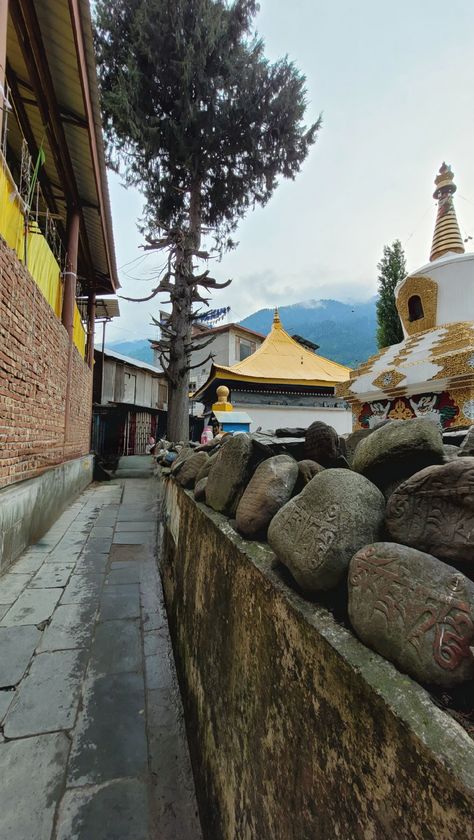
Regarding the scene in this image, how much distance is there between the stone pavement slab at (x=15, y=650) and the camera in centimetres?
201

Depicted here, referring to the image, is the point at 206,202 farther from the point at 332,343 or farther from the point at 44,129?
the point at 332,343

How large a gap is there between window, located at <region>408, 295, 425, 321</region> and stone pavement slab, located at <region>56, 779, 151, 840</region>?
6.94 m

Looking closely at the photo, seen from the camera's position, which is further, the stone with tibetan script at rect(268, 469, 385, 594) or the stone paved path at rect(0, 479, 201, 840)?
the stone paved path at rect(0, 479, 201, 840)

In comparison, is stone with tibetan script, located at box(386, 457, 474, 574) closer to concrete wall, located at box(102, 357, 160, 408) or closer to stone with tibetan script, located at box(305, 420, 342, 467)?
stone with tibetan script, located at box(305, 420, 342, 467)

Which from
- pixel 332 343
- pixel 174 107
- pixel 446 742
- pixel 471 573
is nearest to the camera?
pixel 446 742

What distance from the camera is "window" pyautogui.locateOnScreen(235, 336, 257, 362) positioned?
25.0 metres

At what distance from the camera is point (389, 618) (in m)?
0.69

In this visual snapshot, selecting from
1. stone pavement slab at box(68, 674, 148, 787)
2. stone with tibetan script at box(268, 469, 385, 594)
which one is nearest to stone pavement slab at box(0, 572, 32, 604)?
stone pavement slab at box(68, 674, 148, 787)

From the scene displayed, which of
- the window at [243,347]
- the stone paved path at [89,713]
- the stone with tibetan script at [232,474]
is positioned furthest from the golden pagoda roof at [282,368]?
the window at [243,347]

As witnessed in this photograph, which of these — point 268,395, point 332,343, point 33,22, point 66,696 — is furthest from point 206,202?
point 332,343

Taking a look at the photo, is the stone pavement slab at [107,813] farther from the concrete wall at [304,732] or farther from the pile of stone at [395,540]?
the pile of stone at [395,540]

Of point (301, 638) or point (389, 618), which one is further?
point (301, 638)

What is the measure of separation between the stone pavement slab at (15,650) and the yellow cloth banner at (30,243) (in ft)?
10.2

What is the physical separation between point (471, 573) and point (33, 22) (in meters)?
6.22
